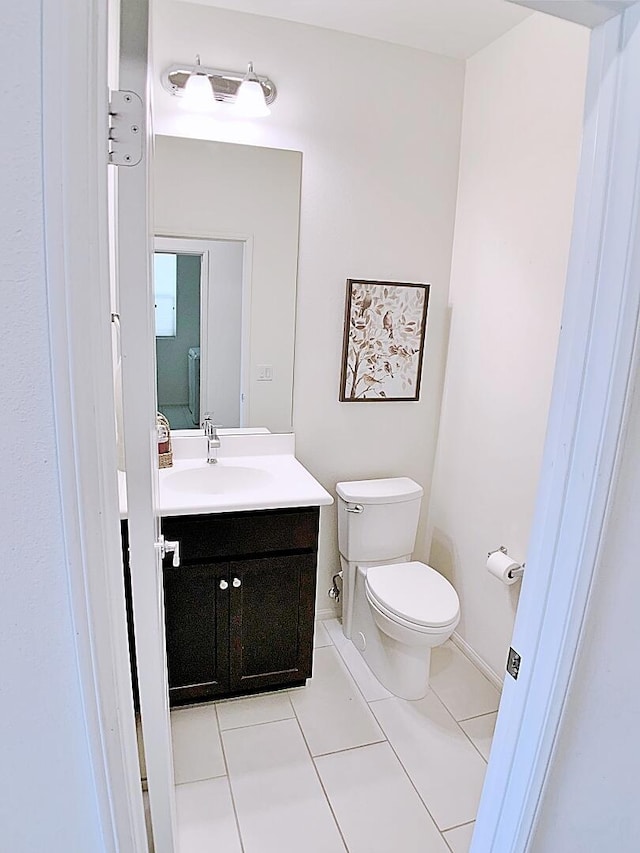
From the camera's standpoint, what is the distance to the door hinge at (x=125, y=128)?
75 cm

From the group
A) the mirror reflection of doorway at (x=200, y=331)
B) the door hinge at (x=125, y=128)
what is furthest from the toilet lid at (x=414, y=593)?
the door hinge at (x=125, y=128)

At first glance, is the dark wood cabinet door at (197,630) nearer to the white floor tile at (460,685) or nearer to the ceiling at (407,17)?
the white floor tile at (460,685)

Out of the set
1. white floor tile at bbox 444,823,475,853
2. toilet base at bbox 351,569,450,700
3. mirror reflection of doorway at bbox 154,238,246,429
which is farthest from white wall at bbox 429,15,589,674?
mirror reflection of doorway at bbox 154,238,246,429

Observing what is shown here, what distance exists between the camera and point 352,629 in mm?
2562

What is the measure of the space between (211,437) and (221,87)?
1343mm

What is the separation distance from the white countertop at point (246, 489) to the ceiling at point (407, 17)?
1.72 metres

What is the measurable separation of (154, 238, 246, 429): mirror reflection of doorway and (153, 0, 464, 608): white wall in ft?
0.91

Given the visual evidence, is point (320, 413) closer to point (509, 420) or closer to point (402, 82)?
point (509, 420)

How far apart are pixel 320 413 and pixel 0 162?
1999 millimetres

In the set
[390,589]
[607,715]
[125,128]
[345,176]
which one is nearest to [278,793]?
[390,589]

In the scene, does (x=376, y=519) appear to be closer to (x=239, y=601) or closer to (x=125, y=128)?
(x=239, y=601)

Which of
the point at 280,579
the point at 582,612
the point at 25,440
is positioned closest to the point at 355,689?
the point at 280,579

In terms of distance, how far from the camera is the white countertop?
1.86m

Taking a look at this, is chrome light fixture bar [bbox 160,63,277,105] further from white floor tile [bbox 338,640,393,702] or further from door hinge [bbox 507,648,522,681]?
white floor tile [bbox 338,640,393,702]
